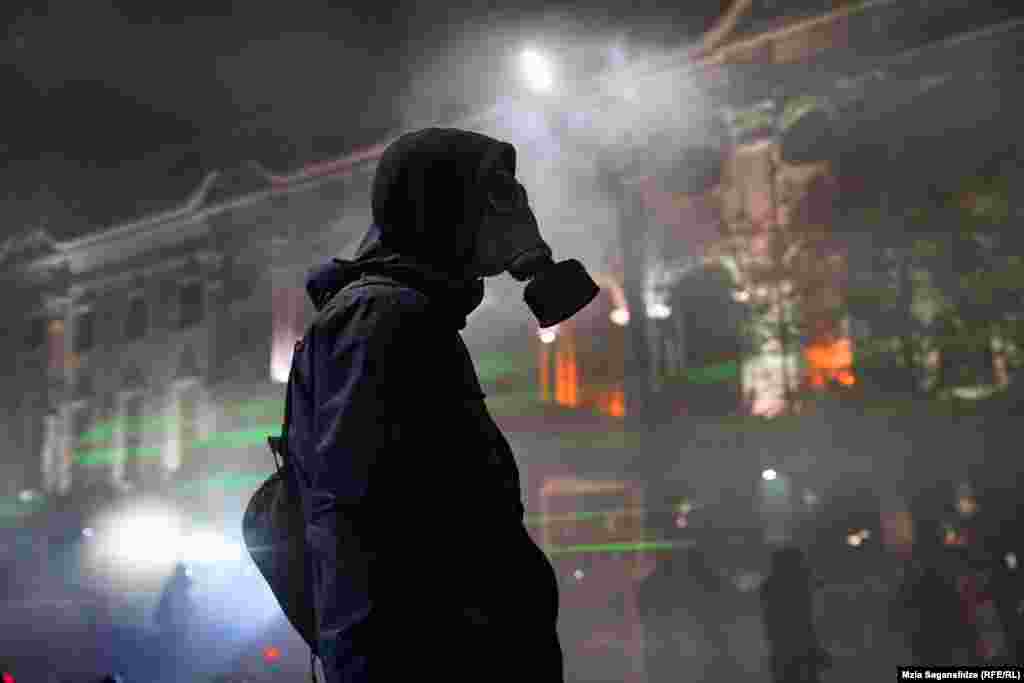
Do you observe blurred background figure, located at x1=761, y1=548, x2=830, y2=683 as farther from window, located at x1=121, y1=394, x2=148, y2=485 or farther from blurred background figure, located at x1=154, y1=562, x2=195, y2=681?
window, located at x1=121, y1=394, x2=148, y2=485

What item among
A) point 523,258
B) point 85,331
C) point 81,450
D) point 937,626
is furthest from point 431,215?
point 85,331

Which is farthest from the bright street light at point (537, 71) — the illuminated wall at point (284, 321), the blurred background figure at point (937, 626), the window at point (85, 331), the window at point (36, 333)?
the window at point (36, 333)

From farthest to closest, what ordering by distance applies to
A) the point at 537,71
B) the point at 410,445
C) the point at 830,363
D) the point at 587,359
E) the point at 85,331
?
the point at 85,331 → the point at 587,359 → the point at 537,71 → the point at 830,363 → the point at 410,445

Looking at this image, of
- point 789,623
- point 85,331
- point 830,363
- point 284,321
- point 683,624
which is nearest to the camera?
point 789,623

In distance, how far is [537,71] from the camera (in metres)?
22.5

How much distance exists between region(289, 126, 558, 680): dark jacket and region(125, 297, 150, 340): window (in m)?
35.8

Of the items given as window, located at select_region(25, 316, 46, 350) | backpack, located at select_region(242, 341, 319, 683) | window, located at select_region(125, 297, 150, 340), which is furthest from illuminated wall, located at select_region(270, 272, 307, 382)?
backpack, located at select_region(242, 341, 319, 683)

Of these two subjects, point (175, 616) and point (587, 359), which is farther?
point (587, 359)

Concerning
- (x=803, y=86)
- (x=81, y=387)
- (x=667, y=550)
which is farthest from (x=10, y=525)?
(x=803, y=86)

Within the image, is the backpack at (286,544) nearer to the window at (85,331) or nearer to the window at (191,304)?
the window at (191,304)

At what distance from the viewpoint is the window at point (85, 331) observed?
36.2 m

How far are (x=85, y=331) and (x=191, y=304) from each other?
6.52 m

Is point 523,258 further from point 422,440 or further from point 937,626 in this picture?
point 937,626

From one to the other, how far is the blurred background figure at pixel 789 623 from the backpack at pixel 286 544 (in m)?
7.75
